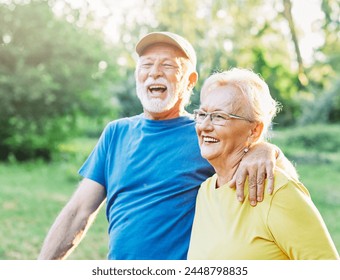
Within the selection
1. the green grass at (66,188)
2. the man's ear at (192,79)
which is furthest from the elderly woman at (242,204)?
the green grass at (66,188)

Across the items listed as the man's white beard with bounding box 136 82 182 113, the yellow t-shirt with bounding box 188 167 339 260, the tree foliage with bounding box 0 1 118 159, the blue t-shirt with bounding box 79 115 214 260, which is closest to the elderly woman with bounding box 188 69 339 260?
the yellow t-shirt with bounding box 188 167 339 260

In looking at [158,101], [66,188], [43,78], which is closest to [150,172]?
[158,101]

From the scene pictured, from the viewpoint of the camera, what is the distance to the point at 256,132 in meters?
1.90

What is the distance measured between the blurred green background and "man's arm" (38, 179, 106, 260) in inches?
131

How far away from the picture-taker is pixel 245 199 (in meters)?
1.76

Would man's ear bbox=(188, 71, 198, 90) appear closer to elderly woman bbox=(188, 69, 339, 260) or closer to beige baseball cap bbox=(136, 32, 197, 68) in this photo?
beige baseball cap bbox=(136, 32, 197, 68)

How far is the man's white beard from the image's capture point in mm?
2207

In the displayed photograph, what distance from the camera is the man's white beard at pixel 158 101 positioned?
2207 mm

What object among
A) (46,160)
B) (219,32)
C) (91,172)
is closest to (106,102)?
(46,160)

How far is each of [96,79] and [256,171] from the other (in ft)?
36.2

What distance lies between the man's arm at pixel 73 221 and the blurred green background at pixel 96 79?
Answer: 3.34m

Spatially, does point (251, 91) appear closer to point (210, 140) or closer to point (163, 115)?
point (210, 140)

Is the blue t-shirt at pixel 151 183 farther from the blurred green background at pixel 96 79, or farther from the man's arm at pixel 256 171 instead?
the blurred green background at pixel 96 79
